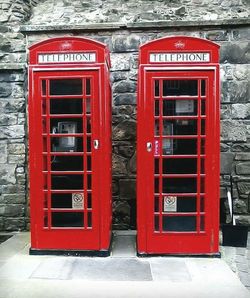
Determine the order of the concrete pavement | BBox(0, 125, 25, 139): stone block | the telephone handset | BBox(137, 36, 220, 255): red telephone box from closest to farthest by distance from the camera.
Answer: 1. the concrete pavement
2. BBox(137, 36, 220, 255): red telephone box
3. the telephone handset
4. BBox(0, 125, 25, 139): stone block

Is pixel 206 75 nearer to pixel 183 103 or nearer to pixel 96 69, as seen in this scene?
pixel 183 103

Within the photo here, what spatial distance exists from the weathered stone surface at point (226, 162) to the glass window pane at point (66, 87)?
2539mm

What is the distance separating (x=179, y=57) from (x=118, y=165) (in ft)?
6.77

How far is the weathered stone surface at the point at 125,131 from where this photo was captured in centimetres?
580

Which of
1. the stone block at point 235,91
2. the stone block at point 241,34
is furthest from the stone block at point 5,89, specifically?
the stone block at point 241,34

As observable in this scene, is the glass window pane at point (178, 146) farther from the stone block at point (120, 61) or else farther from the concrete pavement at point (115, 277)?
the stone block at point (120, 61)

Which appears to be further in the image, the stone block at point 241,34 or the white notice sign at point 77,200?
the stone block at point 241,34

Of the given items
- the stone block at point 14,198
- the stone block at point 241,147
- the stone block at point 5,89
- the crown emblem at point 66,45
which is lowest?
the stone block at point 14,198

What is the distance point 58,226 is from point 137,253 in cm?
103

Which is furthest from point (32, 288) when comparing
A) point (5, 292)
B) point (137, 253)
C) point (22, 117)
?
point (22, 117)

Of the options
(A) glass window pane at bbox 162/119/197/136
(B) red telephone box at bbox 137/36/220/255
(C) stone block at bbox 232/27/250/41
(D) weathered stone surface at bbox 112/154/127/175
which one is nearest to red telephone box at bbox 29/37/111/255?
(B) red telephone box at bbox 137/36/220/255

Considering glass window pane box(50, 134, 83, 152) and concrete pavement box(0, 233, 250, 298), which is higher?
glass window pane box(50, 134, 83, 152)

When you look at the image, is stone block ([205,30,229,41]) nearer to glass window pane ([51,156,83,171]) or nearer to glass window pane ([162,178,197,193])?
glass window pane ([162,178,197,193])

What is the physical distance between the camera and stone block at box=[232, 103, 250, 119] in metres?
5.69
